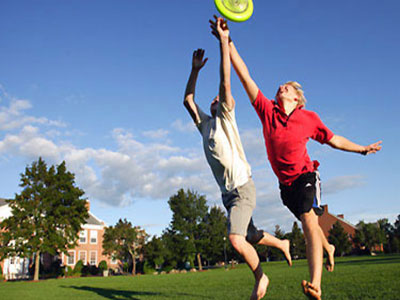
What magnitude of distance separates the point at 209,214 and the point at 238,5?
56.5 m

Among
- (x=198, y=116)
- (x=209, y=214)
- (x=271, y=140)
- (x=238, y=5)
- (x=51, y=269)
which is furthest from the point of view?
(x=209, y=214)

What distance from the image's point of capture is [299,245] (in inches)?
2426

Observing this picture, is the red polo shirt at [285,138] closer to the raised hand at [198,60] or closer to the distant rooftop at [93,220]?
the raised hand at [198,60]

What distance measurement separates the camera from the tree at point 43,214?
34.3 m

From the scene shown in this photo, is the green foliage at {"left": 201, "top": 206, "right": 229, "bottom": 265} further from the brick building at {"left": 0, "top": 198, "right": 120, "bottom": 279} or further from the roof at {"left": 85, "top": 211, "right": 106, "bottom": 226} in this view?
the roof at {"left": 85, "top": 211, "right": 106, "bottom": 226}

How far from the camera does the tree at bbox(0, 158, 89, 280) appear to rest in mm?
34281

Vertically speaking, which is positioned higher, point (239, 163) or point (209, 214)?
point (209, 214)

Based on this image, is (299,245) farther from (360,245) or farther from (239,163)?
(239,163)

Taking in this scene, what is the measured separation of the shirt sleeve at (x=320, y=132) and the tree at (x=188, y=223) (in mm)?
52767

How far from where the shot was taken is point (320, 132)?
4016 mm

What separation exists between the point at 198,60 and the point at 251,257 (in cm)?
260

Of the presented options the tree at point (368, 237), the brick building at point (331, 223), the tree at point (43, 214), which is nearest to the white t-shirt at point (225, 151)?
the tree at point (43, 214)

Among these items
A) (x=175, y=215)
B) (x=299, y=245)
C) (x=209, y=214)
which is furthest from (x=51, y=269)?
(x=299, y=245)

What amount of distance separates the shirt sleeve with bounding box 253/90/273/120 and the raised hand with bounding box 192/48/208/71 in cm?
108
